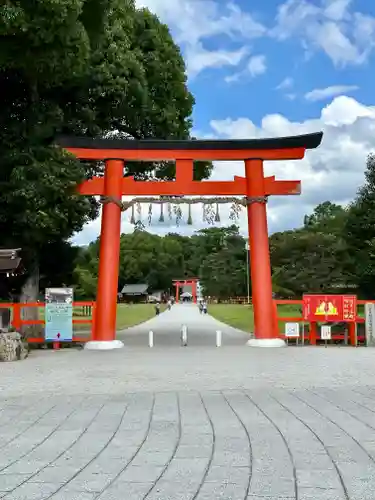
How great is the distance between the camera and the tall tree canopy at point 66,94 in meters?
12.8

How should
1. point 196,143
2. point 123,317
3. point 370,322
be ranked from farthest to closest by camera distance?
point 123,317, point 370,322, point 196,143

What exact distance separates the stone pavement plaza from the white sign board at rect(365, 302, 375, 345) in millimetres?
5417

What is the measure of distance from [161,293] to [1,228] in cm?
7288

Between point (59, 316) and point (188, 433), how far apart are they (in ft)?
36.7

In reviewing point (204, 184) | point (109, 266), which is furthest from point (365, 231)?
point (109, 266)

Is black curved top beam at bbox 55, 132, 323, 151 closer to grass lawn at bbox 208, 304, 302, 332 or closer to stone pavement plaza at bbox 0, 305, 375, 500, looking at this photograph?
stone pavement plaza at bbox 0, 305, 375, 500

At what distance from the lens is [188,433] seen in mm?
5809

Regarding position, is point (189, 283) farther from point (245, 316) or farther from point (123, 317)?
point (245, 316)

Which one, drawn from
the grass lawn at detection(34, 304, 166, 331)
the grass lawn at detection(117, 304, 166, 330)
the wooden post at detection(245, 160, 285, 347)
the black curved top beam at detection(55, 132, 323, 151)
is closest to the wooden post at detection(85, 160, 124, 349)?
the black curved top beam at detection(55, 132, 323, 151)

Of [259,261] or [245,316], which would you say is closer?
[259,261]

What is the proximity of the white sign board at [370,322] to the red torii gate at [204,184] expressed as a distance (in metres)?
2.83

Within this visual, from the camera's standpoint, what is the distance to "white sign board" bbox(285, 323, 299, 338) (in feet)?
55.4

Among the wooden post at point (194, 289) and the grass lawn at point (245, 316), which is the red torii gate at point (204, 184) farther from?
the wooden post at point (194, 289)

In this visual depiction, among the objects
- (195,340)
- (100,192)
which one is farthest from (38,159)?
(195,340)
